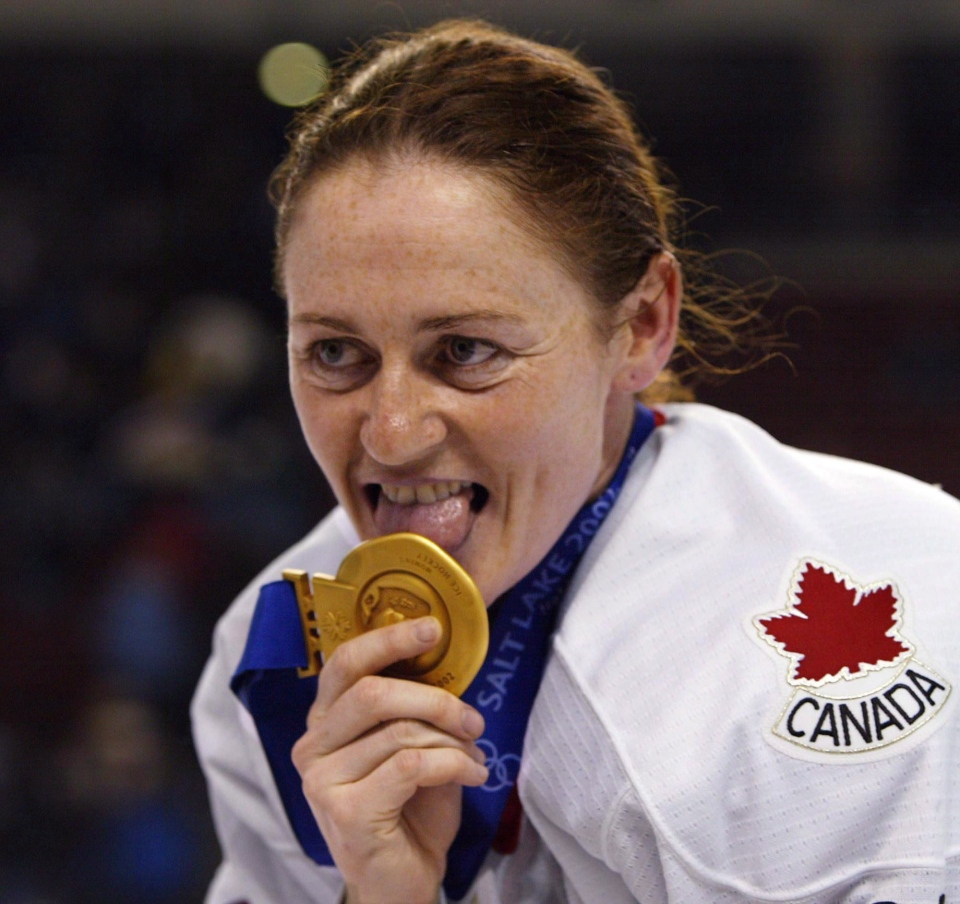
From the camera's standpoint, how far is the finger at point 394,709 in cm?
109

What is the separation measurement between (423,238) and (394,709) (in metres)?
0.43

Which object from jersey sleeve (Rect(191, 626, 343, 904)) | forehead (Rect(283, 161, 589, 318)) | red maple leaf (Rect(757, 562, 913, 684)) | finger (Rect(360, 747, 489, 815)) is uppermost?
forehead (Rect(283, 161, 589, 318))

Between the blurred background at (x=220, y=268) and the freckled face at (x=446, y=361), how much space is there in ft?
10.1

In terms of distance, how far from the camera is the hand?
3.57ft

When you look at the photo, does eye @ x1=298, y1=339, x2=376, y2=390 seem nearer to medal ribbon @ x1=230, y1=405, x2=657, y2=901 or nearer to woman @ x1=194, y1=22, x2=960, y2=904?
woman @ x1=194, y1=22, x2=960, y2=904

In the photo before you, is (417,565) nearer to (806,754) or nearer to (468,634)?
(468,634)

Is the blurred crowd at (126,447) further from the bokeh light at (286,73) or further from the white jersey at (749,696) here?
the white jersey at (749,696)

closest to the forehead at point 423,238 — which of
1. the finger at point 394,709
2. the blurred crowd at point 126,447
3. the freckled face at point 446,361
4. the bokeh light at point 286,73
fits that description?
the freckled face at point 446,361

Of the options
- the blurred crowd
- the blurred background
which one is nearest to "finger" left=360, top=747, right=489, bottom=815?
the blurred crowd

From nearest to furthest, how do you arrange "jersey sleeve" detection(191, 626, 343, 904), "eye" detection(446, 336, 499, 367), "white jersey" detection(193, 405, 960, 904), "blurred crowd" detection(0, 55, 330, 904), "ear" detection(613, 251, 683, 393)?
"white jersey" detection(193, 405, 960, 904) → "eye" detection(446, 336, 499, 367) → "ear" detection(613, 251, 683, 393) → "jersey sleeve" detection(191, 626, 343, 904) → "blurred crowd" detection(0, 55, 330, 904)

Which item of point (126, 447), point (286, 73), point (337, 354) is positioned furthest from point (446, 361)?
point (286, 73)

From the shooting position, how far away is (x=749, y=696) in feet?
3.53

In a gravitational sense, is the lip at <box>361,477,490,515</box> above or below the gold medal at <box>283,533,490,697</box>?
above

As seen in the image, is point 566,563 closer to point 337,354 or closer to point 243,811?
point 337,354
